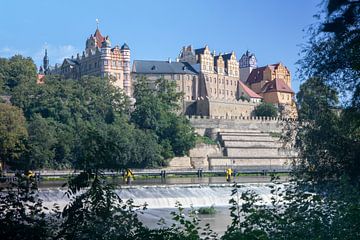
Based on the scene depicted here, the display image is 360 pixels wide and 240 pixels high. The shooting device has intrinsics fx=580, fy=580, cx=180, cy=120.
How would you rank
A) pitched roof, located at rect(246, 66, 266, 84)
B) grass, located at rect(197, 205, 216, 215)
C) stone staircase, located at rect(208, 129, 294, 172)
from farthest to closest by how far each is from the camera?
pitched roof, located at rect(246, 66, 266, 84) < stone staircase, located at rect(208, 129, 294, 172) < grass, located at rect(197, 205, 216, 215)

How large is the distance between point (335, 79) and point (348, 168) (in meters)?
1.65

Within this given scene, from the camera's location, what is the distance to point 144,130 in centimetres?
5316

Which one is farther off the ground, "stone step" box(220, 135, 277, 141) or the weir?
"stone step" box(220, 135, 277, 141)

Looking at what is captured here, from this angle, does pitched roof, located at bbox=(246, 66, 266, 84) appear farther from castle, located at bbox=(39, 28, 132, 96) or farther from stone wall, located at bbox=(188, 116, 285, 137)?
castle, located at bbox=(39, 28, 132, 96)

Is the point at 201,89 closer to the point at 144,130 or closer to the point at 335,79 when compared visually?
the point at 144,130

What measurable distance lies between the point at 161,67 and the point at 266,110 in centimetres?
1498

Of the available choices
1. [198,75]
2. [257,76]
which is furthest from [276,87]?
[198,75]

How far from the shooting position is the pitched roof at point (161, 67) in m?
74.1

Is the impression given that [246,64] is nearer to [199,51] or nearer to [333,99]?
[199,51]

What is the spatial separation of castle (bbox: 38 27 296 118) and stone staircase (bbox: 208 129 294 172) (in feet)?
19.4

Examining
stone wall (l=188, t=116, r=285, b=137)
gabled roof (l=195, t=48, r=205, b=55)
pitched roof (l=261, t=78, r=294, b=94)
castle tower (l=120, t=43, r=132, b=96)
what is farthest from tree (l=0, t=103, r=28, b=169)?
pitched roof (l=261, t=78, r=294, b=94)

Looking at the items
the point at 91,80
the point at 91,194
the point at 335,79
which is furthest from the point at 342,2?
the point at 91,80

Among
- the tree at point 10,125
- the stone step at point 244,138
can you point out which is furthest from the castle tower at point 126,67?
the tree at point 10,125

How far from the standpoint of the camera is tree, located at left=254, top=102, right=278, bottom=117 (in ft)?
228
